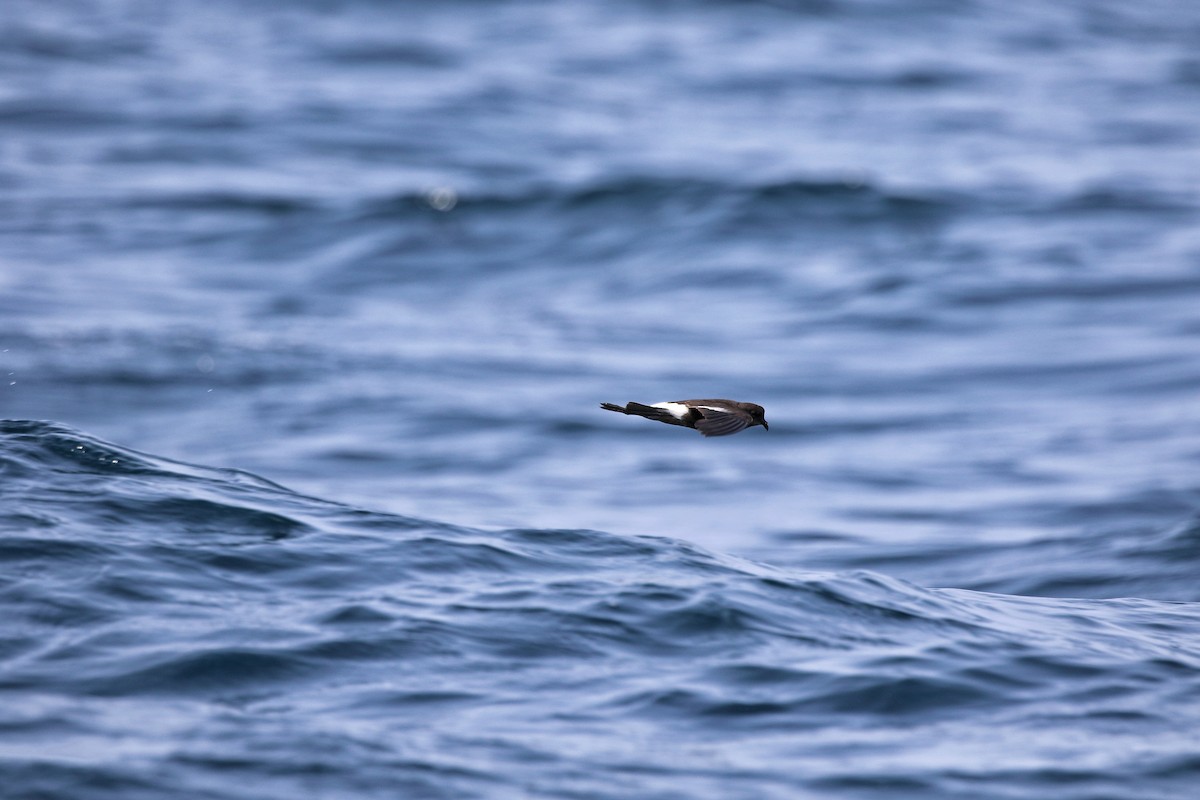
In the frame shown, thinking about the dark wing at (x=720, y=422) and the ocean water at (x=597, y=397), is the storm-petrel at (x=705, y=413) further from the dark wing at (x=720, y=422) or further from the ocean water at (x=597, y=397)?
the ocean water at (x=597, y=397)

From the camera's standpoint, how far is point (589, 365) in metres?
16.6

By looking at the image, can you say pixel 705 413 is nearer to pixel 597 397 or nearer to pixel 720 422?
pixel 720 422

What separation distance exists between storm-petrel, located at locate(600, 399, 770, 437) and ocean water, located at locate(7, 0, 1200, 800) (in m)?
1.00

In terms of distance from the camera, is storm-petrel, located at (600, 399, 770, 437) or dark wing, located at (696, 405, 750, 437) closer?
dark wing, located at (696, 405, 750, 437)

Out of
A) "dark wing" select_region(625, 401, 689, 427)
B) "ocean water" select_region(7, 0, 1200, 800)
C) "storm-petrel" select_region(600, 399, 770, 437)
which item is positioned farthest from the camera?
"dark wing" select_region(625, 401, 689, 427)

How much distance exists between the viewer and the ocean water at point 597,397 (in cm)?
588

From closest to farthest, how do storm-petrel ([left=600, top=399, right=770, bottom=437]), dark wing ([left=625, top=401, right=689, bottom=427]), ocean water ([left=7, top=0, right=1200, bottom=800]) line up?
ocean water ([left=7, top=0, right=1200, bottom=800]) < storm-petrel ([left=600, top=399, right=770, bottom=437]) < dark wing ([left=625, top=401, right=689, bottom=427])

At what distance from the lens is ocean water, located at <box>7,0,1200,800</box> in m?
5.88

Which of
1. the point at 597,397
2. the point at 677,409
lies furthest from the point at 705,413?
the point at 597,397

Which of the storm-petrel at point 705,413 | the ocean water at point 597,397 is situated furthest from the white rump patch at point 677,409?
the ocean water at point 597,397

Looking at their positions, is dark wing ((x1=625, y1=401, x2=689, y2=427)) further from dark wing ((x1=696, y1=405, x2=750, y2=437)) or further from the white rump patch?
dark wing ((x1=696, y1=405, x2=750, y2=437))

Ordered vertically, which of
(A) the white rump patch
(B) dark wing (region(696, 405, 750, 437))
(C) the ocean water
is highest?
(B) dark wing (region(696, 405, 750, 437))

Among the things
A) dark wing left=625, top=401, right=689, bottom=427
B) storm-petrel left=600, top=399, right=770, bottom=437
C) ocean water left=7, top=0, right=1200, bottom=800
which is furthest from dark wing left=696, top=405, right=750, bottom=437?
ocean water left=7, top=0, right=1200, bottom=800

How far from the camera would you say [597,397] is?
15.5m
